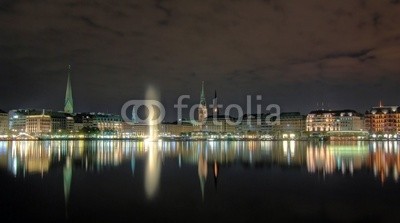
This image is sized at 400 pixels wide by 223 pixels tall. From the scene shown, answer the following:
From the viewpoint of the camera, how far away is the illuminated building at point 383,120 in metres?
145

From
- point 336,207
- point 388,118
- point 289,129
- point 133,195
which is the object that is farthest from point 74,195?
point 289,129

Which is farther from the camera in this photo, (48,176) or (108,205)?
(48,176)

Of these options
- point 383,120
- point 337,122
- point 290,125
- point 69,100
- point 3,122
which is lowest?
point 290,125

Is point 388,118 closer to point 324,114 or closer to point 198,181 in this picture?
point 324,114

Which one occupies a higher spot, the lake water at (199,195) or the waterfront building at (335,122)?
the waterfront building at (335,122)

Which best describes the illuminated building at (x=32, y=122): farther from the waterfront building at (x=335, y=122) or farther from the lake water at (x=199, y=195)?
the lake water at (x=199, y=195)

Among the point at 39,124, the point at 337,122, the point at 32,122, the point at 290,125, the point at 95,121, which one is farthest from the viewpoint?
the point at 95,121

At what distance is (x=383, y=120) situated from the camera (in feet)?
488

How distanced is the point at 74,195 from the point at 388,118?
149509 mm

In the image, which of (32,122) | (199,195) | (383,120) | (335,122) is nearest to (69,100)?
(32,122)

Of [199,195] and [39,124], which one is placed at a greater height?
[39,124]

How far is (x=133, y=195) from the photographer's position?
17.0m

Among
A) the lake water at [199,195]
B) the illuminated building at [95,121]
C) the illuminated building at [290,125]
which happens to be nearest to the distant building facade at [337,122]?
the illuminated building at [290,125]

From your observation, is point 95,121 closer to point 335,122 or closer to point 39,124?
point 39,124
